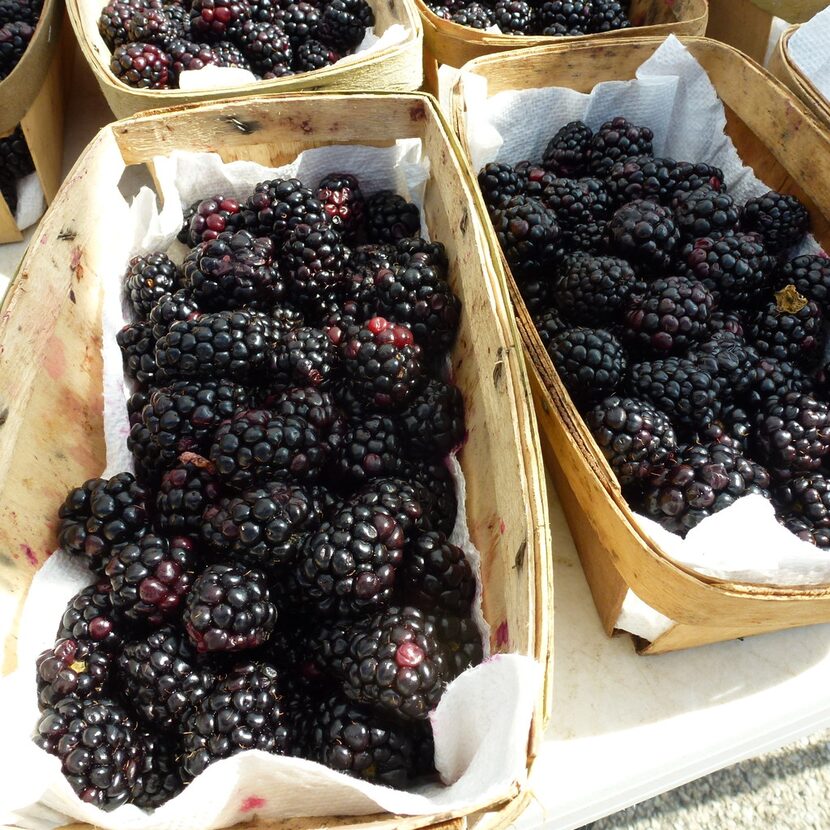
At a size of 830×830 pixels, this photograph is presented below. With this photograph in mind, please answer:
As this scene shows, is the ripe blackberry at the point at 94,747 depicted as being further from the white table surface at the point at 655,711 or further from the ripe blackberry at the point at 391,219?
the ripe blackberry at the point at 391,219

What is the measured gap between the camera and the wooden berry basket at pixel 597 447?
1.13 meters

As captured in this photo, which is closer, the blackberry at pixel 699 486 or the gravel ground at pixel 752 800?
the blackberry at pixel 699 486

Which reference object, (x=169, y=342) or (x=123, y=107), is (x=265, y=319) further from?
(x=123, y=107)

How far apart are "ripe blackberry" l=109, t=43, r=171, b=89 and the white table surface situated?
2.10 metres

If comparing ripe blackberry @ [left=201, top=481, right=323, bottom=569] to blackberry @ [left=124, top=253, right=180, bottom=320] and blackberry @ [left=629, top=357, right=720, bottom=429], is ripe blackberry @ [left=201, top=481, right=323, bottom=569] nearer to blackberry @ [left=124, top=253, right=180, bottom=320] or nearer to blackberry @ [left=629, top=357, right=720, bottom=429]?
blackberry @ [left=124, top=253, right=180, bottom=320]

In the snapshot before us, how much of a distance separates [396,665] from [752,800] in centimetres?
161

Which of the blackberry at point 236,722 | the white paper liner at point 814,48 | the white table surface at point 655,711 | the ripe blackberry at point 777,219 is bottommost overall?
the white table surface at point 655,711

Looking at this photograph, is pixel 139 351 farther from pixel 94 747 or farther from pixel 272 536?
pixel 94 747

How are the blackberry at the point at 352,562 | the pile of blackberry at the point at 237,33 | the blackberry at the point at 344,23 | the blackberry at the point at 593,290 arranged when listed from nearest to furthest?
the blackberry at the point at 352,562
the blackberry at the point at 593,290
the pile of blackberry at the point at 237,33
the blackberry at the point at 344,23

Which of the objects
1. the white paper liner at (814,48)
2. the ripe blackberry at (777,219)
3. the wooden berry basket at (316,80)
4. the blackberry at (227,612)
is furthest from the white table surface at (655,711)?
the white paper liner at (814,48)

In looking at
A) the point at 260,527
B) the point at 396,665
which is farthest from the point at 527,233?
the point at 396,665

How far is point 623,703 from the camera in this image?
55.8 inches

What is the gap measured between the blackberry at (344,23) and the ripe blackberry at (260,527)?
2.01 meters

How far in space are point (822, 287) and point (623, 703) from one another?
3.79 ft
